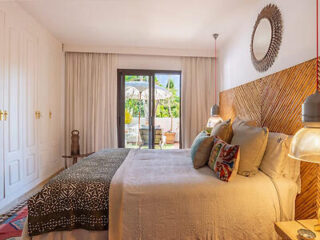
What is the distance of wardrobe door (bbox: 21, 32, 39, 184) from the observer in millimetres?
2770

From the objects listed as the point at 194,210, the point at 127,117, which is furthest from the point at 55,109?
the point at 194,210

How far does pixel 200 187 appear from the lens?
1427mm

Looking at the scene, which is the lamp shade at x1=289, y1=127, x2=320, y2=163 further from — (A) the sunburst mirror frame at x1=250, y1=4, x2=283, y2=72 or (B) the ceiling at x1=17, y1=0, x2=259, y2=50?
(B) the ceiling at x1=17, y1=0, x2=259, y2=50

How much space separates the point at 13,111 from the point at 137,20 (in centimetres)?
220

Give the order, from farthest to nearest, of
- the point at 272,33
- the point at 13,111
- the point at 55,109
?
the point at 55,109
the point at 13,111
the point at 272,33

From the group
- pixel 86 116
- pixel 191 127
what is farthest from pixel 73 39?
pixel 191 127

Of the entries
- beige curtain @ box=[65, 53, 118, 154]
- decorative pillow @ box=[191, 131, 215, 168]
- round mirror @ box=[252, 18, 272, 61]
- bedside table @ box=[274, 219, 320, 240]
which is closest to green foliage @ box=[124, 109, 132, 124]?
beige curtain @ box=[65, 53, 118, 154]

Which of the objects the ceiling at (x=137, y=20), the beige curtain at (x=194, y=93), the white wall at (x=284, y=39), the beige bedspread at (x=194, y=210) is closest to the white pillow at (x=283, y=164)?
the beige bedspread at (x=194, y=210)

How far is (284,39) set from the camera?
74.9 inches

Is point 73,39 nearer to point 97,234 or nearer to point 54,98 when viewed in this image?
point 54,98

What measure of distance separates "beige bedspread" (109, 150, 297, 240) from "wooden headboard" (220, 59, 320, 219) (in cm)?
18

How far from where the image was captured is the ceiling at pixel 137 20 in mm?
2461

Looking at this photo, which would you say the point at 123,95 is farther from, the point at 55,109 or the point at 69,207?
the point at 69,207

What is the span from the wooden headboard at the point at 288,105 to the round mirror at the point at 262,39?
365mm
